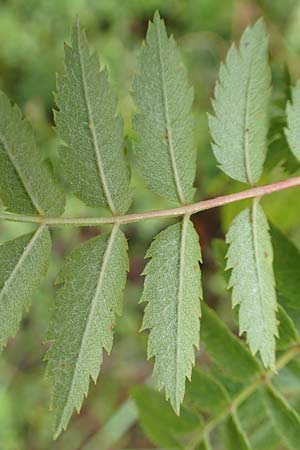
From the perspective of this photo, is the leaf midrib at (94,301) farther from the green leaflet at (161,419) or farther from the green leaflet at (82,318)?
the green leaflet at (161,419)

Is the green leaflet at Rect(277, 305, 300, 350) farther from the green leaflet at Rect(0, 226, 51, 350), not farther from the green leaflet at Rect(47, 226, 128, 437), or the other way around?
the green leaflet at Rect(0, 226, 51, 350)

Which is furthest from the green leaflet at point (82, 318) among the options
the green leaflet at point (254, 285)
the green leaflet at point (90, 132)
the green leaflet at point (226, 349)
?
the green leaflet at point (226, 349)

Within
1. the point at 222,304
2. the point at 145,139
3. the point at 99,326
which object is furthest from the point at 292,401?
the point at 222,304

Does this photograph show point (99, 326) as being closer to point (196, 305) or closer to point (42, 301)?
point (196, 305)

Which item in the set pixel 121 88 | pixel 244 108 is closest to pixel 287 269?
pixel 244 108

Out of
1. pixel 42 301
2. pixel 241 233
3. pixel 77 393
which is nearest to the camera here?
pixel 77 393

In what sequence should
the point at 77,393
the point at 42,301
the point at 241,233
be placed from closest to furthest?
the point at 77,393
the point at 241,233
the point at 42,301

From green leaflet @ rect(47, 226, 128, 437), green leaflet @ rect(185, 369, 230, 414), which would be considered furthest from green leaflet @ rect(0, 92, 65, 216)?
green leaflet @ rect(185, 369, 230, 414)
